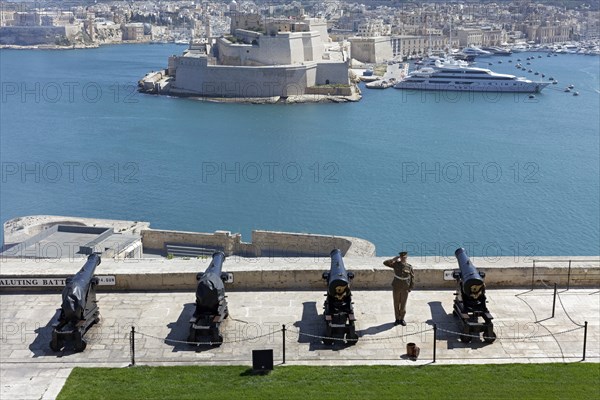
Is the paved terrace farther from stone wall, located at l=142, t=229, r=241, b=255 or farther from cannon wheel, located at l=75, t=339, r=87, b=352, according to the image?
stone wall, located at l=142, t=229, r=241, b=255

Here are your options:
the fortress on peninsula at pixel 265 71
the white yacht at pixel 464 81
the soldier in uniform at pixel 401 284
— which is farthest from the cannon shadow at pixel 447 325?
the white yacht at pixel 464 81

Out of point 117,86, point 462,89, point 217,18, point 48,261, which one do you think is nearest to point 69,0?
point 217,18

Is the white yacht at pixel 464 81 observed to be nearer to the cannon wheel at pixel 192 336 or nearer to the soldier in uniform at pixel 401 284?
the soldier in uniform at pixel 401 284

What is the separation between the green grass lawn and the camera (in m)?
3.22

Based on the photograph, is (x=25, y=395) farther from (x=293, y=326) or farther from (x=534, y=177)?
(x=534, y=177)

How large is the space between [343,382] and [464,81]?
4035cm

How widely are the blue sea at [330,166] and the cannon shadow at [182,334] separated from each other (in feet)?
36.9

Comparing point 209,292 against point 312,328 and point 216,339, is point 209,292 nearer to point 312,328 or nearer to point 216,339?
point 216,339

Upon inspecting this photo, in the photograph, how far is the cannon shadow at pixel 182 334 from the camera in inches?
147

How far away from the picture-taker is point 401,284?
12.9ft

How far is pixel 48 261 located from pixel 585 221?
1569cm

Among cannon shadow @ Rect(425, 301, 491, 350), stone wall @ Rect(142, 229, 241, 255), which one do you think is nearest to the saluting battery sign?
cannon shadow @ Rect(425, 301, 491, 350)

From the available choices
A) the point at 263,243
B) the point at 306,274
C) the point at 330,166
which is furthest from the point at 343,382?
the point at 330,166

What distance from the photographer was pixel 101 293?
4.40 m
